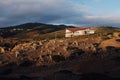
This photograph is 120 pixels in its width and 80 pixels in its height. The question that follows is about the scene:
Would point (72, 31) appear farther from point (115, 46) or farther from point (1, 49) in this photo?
point (115, 46)

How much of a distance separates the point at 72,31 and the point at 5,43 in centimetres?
3036

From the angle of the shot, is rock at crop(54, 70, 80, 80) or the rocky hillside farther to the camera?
the rocky hillside

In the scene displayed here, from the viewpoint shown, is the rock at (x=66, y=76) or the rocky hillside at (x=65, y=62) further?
the rocky hillside at (x=65, y=62)

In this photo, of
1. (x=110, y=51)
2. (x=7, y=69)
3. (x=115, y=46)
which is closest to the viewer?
(x=7, y=69)

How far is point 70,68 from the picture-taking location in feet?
222

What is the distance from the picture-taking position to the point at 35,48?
95.7 m

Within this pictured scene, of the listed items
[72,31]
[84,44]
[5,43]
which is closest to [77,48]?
[84,44]

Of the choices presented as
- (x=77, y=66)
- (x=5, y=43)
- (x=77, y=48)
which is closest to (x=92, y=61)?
(x=77, y=66)

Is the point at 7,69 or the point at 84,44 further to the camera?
the point at 84,44

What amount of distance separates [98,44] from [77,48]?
20.4ft

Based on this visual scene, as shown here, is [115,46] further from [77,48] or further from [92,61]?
[92,61]

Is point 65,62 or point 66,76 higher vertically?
point 66,76

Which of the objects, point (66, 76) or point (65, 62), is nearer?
point (66, 76)

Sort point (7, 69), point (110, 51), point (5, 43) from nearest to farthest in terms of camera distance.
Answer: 1. point (7, 69)
2. point (110, 51)
3. point (5, 43)
